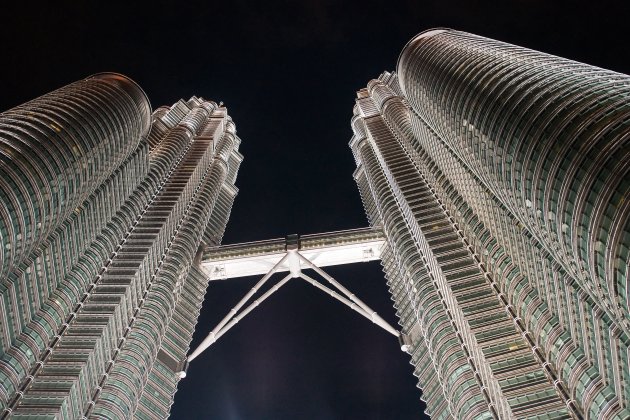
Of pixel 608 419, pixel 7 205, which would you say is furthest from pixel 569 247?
pixel 7 205

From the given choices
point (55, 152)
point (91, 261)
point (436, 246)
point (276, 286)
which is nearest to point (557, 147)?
point (436, 246)

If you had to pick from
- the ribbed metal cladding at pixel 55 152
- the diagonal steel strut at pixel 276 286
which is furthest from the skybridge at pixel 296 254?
the ribbed metal cladding at pixel 55 152

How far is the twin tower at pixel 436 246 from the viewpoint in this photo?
4812 cm

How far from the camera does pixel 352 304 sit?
111562 mm

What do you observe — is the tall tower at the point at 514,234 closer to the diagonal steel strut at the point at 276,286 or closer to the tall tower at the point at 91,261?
the diagonal steel strut at the point at 276,286

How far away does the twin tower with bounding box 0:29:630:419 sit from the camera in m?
48.1

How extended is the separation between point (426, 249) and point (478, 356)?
74.3ft

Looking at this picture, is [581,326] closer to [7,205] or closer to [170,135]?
[7,205]

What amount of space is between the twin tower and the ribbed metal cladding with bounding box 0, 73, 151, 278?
0.25m

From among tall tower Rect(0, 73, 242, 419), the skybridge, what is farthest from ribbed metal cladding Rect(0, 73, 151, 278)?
the skybridge

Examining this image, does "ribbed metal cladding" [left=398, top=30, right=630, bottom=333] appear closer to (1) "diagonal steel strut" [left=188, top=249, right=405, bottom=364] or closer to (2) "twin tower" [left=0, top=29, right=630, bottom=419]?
(2) "twin tower" [left=0, top=29, right=630, bottom=419]

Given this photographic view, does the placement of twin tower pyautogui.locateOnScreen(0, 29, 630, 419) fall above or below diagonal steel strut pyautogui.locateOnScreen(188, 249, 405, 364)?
below

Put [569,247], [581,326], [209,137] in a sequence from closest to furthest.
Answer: [569,247] < [581,326] < [209,137]

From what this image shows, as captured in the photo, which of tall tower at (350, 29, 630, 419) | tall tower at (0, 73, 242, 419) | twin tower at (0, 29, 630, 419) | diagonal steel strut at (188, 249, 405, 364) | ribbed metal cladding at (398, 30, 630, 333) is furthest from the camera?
diagonal steel strut at (188, 249, 405, 364)
